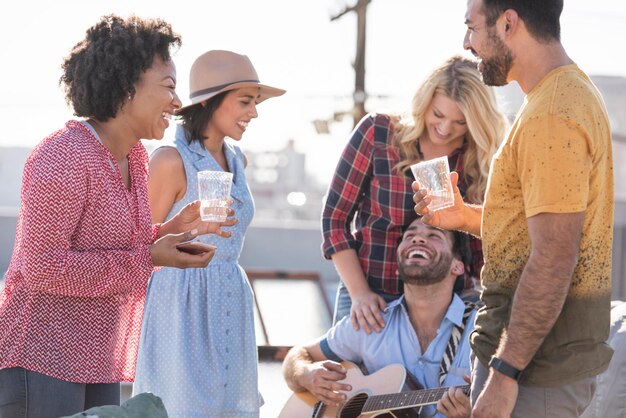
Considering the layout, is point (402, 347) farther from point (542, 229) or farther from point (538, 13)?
point (538, 13)

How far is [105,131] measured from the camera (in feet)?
10.8

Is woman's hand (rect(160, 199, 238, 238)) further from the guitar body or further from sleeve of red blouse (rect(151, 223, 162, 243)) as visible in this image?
the guitar body

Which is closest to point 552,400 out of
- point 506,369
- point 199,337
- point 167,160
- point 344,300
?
point 506,369

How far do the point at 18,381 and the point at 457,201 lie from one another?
1470 mm

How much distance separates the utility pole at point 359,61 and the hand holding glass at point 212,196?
1656cm

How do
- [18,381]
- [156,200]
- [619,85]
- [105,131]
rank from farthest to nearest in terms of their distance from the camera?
1. [619,85]
2. [156,200]
3. [105,131]
4. [18,381]

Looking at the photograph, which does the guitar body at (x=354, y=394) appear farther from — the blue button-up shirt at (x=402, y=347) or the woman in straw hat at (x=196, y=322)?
the woman in straw hat at (x=196, y=322)

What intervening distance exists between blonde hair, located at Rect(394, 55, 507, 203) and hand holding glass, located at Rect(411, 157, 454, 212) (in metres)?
1.00

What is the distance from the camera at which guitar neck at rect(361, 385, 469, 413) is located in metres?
4.15

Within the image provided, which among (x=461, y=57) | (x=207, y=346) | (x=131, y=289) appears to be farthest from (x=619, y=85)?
(x=131, y=289)

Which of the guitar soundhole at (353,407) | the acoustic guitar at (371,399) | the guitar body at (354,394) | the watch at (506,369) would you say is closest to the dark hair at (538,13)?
the watch at (506,369)

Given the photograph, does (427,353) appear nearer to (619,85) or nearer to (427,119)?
(427,119)

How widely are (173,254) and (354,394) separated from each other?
1596mm

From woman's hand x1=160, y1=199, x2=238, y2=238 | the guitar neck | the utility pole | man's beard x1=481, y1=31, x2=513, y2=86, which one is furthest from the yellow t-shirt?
the utility pole
